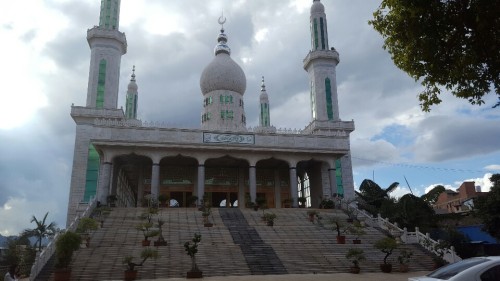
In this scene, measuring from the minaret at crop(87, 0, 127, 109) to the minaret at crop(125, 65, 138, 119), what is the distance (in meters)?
13.7

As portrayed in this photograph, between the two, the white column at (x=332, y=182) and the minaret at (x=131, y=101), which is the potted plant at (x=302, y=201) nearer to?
the white column at (x=332, y=182)

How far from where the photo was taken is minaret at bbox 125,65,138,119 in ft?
177

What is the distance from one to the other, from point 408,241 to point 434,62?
15.6 m

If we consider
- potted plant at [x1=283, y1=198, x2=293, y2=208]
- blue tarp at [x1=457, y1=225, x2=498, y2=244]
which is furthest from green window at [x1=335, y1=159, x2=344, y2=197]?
blue tarp at [x1=457, y1=225, x2=498, y2=244]

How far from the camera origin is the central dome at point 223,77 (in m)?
43.4

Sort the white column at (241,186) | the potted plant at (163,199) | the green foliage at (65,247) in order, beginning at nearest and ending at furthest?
the green foliage at (65,247) → the potted plant at (163,199) → the white column at (241,186)

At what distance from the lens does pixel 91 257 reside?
18500mm

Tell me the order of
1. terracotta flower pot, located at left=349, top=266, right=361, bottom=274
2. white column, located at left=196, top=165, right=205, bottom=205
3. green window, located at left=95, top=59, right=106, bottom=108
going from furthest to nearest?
green window, located at left=95, top=59, right=106, bottom=108 < white column, located at left=196, top=165, right=205, bottom=205 < terracotta flower pot, located at left=349, top=266, right=361, bottom=274

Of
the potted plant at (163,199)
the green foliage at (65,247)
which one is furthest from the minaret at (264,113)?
the green foliage at (65,247)

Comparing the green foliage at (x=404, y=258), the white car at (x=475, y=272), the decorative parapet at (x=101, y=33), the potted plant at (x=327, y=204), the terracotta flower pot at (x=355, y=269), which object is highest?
the decorative parapet at (x=101, y=33)

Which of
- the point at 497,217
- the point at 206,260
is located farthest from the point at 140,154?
the point at 497,217

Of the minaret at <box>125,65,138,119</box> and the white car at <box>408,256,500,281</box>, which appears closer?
the white car at <box>408,256,500,281</box>

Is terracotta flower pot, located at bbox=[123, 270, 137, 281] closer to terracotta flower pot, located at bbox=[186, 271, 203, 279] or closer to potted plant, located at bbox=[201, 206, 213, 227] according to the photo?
terracotta flower pot, located at bbox=[186, 271, 203, 279]

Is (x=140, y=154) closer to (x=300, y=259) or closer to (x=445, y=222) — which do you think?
(x=300, y=259)
